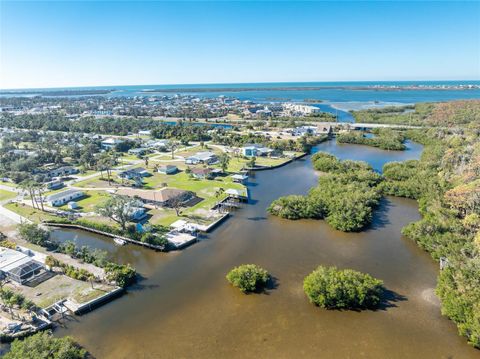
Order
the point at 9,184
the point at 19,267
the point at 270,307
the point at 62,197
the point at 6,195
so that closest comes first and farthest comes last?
the point at 270,307, the point at 19,267, the point at 62,197, the point at 6,195, the point at 9,184

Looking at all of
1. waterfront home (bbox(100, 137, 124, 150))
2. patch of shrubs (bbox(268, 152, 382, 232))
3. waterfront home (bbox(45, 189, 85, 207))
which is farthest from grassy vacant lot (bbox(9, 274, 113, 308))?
waterfront home (bbox(100, 137, 124, 150))

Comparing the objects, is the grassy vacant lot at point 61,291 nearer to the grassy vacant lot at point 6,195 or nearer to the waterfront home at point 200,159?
the grassy vacant lot at point 6,195

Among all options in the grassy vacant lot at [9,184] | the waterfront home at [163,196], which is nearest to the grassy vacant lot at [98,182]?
the waterfront home at [163,196]

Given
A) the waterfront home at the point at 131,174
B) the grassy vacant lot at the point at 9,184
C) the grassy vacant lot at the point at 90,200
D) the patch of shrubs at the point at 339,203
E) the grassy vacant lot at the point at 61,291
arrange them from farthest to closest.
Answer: the waterfront home at the point at 131,174
the grassy vacant lot at the point at 9,184
the grassy vacant lot at the point at 90,200
the patch of shrubs at the point at 339,203
the grassy vacant lot at the point at 61,291

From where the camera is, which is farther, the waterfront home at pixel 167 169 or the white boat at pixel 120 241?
the waterfront home at pixel 167 169

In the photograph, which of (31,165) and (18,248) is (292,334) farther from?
(31,165)

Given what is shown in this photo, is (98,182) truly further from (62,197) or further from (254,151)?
(254,151)

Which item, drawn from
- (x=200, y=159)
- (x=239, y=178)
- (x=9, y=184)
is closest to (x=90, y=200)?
(x=9, y=184)
